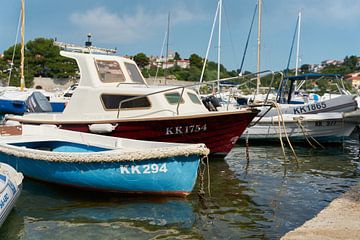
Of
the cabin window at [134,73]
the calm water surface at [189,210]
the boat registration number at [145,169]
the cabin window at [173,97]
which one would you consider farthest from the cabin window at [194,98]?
the boat registration number at [145,169]

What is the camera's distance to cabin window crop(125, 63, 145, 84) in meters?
13.3

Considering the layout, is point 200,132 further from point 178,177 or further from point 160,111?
point 178,177

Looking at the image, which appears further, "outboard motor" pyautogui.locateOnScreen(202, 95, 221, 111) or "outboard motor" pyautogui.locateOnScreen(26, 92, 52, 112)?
"outboard motor" pyautogui.locateOnScreen(26, 92, 52, 112)

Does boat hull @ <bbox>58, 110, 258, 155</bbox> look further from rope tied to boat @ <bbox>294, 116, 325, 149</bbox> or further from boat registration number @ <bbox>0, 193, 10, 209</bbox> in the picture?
boat registration number @ <bbox>0, 193, 10, 209</bbox>

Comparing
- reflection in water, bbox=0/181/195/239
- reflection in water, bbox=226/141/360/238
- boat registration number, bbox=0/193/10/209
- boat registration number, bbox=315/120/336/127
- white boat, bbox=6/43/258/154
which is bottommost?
reflection in water, bbox=0/181/195/239

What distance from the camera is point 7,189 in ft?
20.1

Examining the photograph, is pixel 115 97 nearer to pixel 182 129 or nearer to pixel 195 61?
pixel 182 129

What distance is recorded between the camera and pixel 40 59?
61594 millimetres

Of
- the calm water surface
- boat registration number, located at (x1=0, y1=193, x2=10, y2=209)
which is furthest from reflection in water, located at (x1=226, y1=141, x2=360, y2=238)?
boat registration number, located at (x1=0, y1=193, x2=10, y2=209)

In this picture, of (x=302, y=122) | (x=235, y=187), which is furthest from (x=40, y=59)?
(x=235, y=187)

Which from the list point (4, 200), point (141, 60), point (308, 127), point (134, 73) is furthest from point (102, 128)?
point (141, 60)

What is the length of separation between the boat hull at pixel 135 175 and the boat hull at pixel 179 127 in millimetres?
3195

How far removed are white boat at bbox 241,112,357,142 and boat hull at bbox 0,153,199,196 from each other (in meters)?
8.51

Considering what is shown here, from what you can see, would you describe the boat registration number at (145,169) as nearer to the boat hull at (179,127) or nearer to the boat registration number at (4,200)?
the boat registration number at (4,200)
